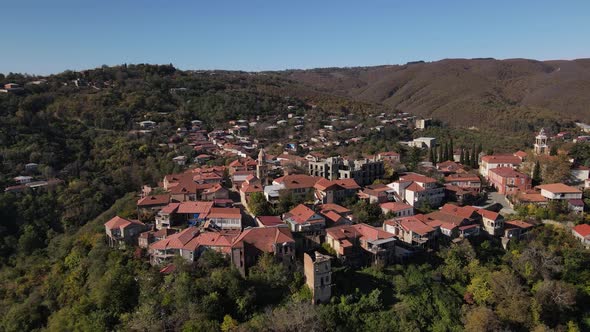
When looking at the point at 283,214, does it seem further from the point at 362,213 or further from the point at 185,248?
the point at 185,248

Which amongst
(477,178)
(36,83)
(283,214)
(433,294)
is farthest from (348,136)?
(36,83)

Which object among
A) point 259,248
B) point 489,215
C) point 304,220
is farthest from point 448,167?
point 259,248

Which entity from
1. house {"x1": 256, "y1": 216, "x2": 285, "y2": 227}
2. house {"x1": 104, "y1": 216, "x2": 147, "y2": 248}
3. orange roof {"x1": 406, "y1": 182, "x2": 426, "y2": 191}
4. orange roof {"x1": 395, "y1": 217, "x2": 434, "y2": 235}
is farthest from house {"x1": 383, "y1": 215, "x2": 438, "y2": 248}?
house {"x1": 104, "y1": 216, "x2": 147, "y2": 248}

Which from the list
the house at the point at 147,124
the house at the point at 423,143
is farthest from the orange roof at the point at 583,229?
the house at the point at 147,124

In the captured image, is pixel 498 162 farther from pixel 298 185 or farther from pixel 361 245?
pixel 361 245

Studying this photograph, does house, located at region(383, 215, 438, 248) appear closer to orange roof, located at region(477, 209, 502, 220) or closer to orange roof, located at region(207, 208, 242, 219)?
orange roof, located at region(477, 209, 502, 220)

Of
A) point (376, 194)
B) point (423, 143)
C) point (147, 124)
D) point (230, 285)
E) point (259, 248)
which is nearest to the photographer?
point (230, 285)
